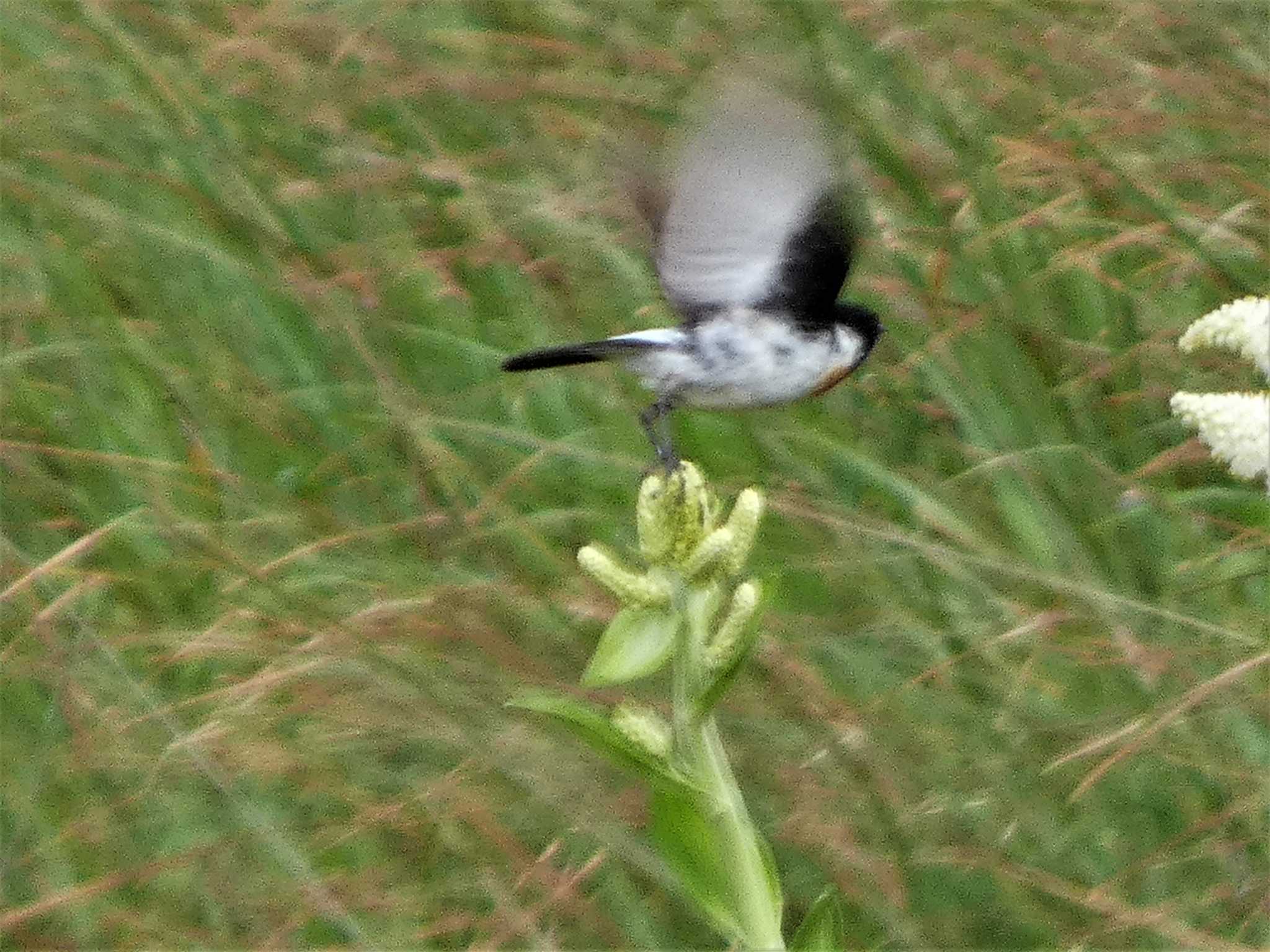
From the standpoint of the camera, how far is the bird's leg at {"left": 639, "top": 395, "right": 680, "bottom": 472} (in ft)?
5.23

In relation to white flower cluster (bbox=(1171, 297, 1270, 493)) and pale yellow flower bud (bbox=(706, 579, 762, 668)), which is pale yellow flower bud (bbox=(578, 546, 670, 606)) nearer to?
pale yellow flower bud (bbox=(706, 579, 762, 668))

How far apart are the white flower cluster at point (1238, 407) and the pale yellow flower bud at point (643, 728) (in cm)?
34

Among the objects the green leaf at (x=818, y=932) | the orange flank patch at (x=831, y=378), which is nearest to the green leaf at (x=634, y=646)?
the green leaf at (x=818, y=932)

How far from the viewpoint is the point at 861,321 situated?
72.8 inches

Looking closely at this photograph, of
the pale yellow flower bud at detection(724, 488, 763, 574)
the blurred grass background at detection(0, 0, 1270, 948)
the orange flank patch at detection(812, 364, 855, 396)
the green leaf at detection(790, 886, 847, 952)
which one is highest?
the pale yellow flower bud at detection(724, 488, 763, 574)

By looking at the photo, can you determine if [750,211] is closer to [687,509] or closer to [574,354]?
[574,354]

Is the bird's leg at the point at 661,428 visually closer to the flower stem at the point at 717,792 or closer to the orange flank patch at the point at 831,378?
the orange flank patch at the point at 831,378

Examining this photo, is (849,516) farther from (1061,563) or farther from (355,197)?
(355,197)

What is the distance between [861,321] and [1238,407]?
0.96 m

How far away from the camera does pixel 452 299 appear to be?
9.06 feet

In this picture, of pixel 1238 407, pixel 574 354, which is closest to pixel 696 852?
pixel 1238 407

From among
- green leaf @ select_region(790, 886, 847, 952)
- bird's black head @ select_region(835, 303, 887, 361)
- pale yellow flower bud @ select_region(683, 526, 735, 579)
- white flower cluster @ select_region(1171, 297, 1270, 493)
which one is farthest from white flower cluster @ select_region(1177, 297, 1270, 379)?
bird's black head @ select_region(835, 303, 887, 361)

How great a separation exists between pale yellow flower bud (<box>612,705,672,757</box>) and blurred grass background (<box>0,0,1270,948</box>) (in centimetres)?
61

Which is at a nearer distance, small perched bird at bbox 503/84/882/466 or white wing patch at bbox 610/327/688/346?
small perched bird at bbox 503/84/882/466
